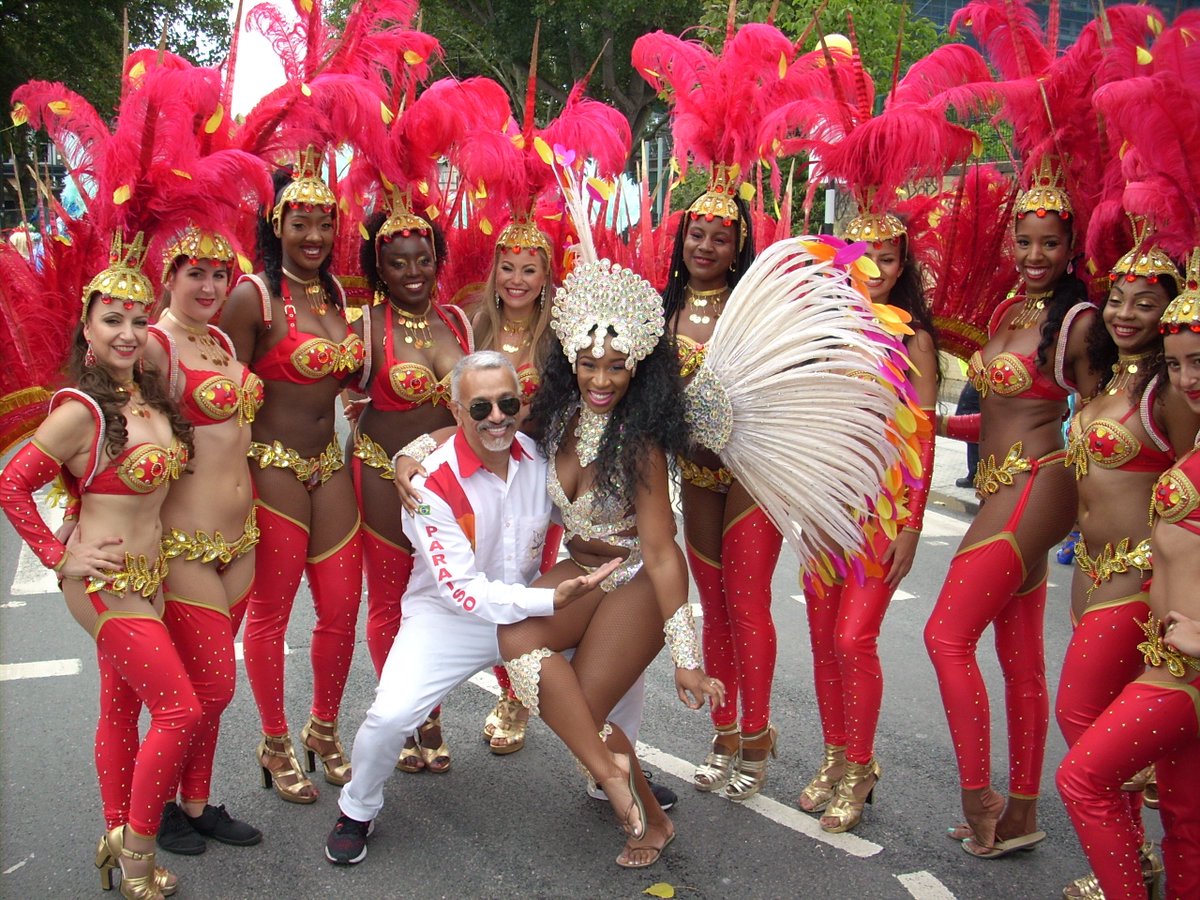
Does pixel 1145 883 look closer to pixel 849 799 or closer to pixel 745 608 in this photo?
pixel 849 799

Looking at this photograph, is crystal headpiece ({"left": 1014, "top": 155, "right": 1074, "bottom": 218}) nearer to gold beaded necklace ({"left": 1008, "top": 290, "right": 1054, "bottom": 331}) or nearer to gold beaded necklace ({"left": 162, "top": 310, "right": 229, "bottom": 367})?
gold beaded necklace ({"left": 1008, "top": 290, "right": 1054, "bottom": 331})

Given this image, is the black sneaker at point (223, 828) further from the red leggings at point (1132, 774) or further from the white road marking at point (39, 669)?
the red leggings at point (1132, 774)

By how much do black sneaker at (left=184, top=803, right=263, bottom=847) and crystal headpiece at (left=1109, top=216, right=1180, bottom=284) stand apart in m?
3.19

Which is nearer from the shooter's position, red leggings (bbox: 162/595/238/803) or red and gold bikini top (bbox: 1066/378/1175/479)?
red and gold bikini top (bbox: 1066/378/1175/479)

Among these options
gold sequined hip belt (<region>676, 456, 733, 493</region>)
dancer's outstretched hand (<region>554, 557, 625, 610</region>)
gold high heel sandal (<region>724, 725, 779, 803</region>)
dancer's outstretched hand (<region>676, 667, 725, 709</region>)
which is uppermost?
gold sequined hip belt (<region>676, 456, 733, 493</region>)

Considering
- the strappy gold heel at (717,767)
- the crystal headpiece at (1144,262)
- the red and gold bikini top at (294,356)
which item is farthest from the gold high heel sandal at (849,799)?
the red and gold bikini top at (294,356)

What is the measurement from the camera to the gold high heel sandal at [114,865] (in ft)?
10.0

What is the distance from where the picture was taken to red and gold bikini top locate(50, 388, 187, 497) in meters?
2.80

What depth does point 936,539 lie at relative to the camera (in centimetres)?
758

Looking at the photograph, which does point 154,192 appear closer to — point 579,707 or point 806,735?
point 579,707

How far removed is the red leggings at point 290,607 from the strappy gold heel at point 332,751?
0.08m

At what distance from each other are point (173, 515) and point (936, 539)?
19.3 feet

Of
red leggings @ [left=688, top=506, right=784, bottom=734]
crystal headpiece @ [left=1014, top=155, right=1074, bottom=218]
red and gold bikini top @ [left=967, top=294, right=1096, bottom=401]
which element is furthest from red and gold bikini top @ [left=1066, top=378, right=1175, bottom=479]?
red leggings @ [left=688, top=506, right=784, bottom=734]

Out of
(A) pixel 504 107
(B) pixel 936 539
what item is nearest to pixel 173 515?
(A) pixel 504 107
